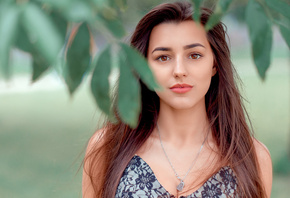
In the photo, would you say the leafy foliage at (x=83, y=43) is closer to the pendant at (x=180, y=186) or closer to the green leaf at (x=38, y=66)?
the green leaf at (x=38, y=66)

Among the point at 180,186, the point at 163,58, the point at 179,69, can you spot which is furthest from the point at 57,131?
the point at 179,69

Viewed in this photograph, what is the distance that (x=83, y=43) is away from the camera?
891 mm

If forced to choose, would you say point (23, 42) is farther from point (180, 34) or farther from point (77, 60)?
point (180, 34)

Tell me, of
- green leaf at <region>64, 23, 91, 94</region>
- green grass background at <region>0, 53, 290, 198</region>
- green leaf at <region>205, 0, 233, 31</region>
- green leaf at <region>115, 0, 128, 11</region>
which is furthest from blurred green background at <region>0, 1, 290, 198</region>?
green leaf at <region>64, 23, 91, 94</region>

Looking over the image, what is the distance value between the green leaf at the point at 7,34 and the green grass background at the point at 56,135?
3.04 meters

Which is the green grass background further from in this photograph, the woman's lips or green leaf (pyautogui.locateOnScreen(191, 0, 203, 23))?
green leaf (pyautogui.locateOnScreen(191, 0, 203, 23))

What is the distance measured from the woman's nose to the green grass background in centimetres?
186

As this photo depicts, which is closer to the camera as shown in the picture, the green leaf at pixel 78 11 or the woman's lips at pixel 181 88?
the green leaf at pixel 78 11

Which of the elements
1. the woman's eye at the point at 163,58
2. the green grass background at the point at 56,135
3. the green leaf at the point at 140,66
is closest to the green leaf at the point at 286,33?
the green leaf at the point at 140,66

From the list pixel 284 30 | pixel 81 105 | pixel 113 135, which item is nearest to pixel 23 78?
pixel 81 105

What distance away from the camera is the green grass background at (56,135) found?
609cm

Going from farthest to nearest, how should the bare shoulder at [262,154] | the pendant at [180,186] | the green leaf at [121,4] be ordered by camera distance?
the bare shoulder at [262,154]
the pendant at [180,186]
the green leaf at [121,4]

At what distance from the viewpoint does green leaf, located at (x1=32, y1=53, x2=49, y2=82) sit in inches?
33.2

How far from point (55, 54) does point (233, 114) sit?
1.64 meters
